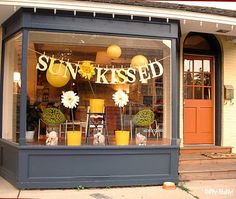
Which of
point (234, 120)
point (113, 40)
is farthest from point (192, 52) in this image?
point (113, 40)

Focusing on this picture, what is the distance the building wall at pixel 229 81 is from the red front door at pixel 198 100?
316 millimetres

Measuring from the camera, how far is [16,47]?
7734 mm

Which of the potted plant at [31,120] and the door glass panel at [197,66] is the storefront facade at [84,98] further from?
the door glass panel at [197,66]

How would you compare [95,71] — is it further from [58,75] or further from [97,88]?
[58,75]

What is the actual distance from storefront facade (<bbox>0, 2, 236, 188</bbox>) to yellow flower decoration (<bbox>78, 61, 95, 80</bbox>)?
2 centimetres

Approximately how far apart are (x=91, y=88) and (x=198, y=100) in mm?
3260

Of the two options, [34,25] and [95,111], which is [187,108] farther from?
[34,25]

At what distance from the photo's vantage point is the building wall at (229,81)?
990 cm

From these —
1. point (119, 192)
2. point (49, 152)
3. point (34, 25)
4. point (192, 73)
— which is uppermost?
point (34, 25)

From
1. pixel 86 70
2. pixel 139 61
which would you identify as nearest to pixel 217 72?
pixel 139 61

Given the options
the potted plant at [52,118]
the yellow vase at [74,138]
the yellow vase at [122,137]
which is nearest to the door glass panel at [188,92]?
the yellow vase at [122,137]

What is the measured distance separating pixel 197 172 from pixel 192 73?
112 inches

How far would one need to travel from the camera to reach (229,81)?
1004cm

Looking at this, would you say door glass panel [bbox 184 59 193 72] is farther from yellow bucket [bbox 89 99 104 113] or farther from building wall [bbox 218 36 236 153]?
yellow bucket [bbox 89 99 104 113]
